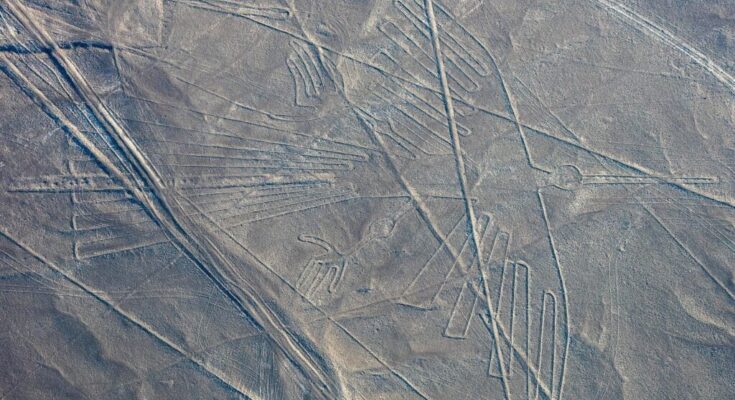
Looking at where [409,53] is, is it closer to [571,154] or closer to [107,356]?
[571,154]

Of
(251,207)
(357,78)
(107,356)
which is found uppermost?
(357,78)

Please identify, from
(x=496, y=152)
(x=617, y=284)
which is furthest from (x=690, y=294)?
(x=496, y=152)

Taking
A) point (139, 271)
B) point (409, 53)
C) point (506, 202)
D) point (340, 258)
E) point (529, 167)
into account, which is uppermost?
point (409, 53)

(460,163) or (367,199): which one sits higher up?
(460,163)

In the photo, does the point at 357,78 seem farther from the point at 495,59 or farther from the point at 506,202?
the point at 506,202

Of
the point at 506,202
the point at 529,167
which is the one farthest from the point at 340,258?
the point at 529,167

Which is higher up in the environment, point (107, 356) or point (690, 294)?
point (690, 294)
